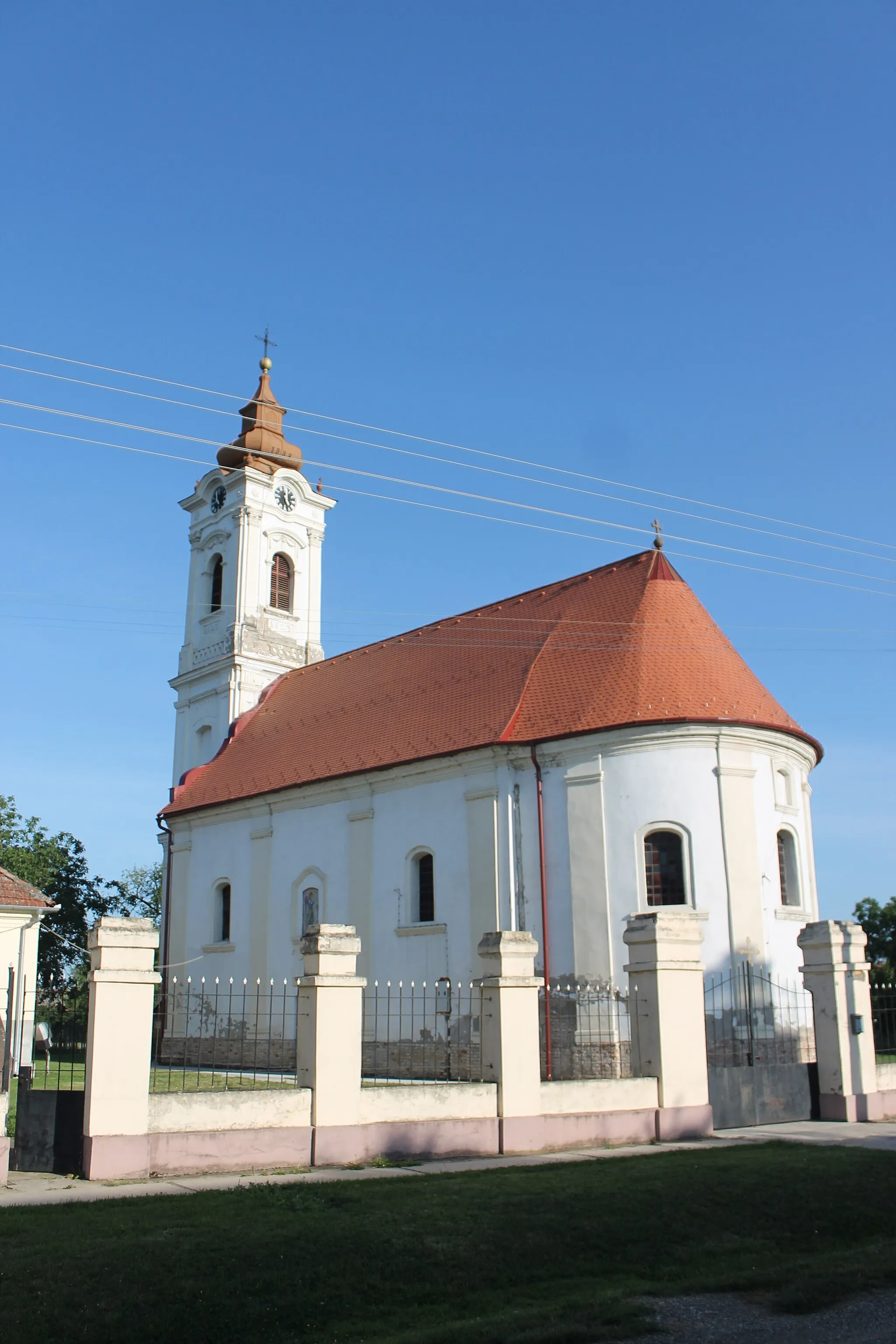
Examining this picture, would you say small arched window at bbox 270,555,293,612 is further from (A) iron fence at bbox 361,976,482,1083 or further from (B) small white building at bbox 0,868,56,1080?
(A) iron fence at bbox 361,976,482,1083

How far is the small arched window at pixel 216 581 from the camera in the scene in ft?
128

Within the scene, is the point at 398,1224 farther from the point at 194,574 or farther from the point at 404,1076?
the point at 194,574

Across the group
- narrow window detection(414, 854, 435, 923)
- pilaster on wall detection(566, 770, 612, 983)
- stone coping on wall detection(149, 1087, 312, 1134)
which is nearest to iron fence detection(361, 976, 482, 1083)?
narrow window detection(414, 854, 435, 923)

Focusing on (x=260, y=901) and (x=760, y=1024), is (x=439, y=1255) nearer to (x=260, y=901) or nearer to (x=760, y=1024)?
(x=760, y=1024)

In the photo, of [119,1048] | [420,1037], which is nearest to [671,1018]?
[119,1048]

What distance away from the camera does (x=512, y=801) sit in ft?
81.6

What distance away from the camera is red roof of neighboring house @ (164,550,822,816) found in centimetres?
2444

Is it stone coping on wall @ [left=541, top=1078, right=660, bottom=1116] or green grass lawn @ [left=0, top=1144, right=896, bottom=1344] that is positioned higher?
stone coping on wall @ [left=541, top=1078, right=660, bottom=1116]

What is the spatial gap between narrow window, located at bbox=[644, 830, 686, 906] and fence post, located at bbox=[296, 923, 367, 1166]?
35.4 feet

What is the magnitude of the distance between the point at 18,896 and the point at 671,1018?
1688 centimetres

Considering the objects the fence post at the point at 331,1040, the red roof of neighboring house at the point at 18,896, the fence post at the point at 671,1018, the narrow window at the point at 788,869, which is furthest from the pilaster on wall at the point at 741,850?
the red roof of neighboring house at the point at 18,896

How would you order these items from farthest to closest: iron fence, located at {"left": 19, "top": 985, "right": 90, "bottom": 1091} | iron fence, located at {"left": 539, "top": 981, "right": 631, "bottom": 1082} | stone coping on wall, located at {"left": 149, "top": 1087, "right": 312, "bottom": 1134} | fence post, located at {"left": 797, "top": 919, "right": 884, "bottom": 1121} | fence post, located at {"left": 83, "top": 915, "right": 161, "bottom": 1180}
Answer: iron fence, located at {"left": 539, "top": 981, "right": 631, "bottom": 1082} → fence post, located at {"left": 797, "top": 919, "right": 884, "bottom": 1121} → iron fence, located at {"left": 19, "top": 985, "right": 90, "bottom": 1091} → stone coping on wall, located at {"left": 149, "top": 1087, "right": 312, "bottom": 1134} → fence post, located at {"left": 83, "top": 915, "right": 161, "bottom": 1180}

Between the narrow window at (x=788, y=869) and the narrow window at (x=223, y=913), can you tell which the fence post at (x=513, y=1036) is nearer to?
the narrow window at (x=788, y=869)

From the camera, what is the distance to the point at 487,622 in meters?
30.2
